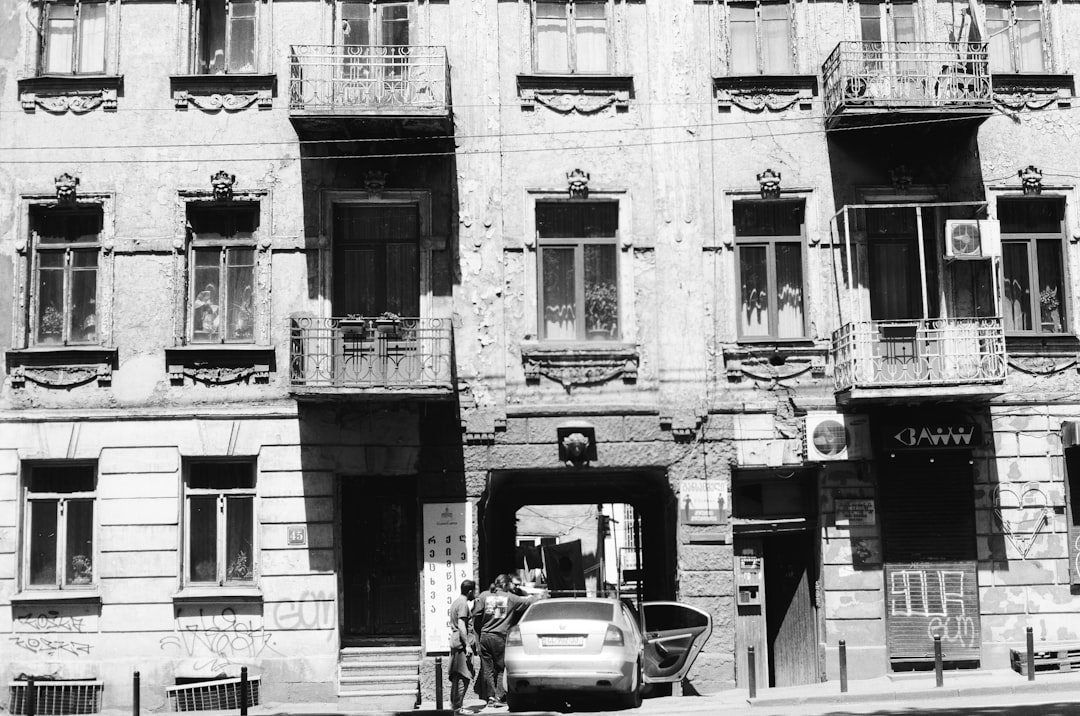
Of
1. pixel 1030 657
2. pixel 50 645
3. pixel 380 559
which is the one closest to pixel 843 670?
pixel 1030 657

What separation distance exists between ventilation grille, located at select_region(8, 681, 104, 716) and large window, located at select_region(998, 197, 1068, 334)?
14.9 meters

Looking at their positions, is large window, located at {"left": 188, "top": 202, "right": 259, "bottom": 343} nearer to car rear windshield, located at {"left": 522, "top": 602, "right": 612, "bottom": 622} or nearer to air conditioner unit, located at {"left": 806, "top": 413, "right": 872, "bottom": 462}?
car rear windshield, located at {"left": 522, "top": 602, "right": 612, "bottom": 622}

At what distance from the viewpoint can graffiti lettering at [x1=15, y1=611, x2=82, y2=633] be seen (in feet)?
61.8

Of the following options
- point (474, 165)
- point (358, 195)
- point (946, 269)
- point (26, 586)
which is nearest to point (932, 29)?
point (946, 269)

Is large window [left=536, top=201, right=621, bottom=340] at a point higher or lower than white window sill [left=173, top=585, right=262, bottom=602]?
higher

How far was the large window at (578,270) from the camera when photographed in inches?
790

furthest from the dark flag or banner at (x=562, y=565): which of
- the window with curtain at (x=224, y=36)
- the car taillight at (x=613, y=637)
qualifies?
the window with curtain at (x=224, y=36)

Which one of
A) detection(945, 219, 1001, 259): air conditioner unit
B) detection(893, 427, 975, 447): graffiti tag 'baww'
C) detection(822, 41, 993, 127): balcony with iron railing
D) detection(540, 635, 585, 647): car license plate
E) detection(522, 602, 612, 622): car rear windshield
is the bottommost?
detection(540, 635, 585, 647): car license plate

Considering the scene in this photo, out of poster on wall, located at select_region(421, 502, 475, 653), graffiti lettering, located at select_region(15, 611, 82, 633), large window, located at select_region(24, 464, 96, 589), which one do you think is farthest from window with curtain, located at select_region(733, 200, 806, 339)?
graffiti lettering, located at select_region(15, 611, 82, 633)

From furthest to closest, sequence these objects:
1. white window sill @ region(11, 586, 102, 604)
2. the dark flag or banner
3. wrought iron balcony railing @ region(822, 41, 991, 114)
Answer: the dark flag or banner → wrought iron balcony railing @ region(822, 41, 991, 114) → white window sill @ region(11, 586, 102, 604)

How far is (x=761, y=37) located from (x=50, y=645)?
46.8ft

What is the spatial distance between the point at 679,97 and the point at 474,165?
3.40m

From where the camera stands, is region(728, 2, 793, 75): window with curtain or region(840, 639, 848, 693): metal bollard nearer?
region(840, 639, 848, 693): metal bollard

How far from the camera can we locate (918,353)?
19.3 m
